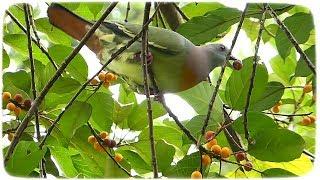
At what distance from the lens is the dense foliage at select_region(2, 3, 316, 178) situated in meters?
0.72

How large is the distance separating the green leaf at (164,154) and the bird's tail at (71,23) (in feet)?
0.43

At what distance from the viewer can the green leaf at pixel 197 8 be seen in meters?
0.83

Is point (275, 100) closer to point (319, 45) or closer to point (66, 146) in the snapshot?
point (319, 45)

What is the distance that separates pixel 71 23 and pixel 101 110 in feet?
0.37

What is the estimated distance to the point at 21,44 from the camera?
2.63 ft

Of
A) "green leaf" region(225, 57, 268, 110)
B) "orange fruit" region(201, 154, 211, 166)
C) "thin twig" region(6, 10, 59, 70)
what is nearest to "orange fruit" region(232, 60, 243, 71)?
"green leaf" region(225, 57, 268, 110)

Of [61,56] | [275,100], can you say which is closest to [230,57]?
[275,100]

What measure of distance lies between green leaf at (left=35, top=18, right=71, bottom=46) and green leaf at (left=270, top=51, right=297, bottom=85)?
24cm

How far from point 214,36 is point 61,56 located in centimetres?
19

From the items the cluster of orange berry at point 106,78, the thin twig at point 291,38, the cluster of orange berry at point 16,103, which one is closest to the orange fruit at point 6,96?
the cluster of orange berry at point 16,103

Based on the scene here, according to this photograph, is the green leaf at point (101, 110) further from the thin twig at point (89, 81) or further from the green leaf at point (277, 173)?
the green leaf at point (277, 173)

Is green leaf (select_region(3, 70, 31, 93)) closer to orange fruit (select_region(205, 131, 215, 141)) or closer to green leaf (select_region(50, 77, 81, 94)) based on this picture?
green leaf (select_region(50, 77, 81, 94))

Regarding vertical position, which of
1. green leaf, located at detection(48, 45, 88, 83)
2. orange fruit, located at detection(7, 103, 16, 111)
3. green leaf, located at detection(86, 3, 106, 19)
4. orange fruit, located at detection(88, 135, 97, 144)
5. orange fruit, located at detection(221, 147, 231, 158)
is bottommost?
orange fruit, located at detection(221, 147, 231, 158)

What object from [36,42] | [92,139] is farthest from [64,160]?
[36,42]
